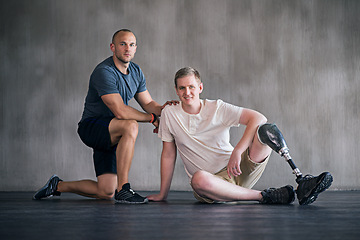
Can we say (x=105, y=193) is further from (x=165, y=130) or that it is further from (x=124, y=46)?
(x=124, y=46)

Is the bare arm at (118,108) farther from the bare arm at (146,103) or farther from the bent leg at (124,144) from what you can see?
the bare arm at (146,103)

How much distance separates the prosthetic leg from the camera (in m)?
1.90

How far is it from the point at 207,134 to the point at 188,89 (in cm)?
28

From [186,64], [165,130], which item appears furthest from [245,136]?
[186,64]

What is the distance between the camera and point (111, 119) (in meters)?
2.59

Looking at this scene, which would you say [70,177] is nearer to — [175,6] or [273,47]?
[175,6]

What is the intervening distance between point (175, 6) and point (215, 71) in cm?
81

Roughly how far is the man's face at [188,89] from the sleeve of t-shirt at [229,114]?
167mm

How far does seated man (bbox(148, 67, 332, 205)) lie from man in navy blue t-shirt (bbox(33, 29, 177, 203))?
0.20 m

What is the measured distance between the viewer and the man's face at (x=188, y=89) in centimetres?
229

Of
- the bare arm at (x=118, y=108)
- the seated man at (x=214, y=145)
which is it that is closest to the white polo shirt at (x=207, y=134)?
the seated man at (x=214, y=145)

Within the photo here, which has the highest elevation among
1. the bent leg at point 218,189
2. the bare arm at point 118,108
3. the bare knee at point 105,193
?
the bare arm at point 118,108

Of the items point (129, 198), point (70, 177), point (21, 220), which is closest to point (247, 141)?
point (129, 198)

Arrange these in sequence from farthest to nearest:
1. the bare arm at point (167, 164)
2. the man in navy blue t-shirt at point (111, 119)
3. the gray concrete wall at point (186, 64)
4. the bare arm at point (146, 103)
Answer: the gray concrete wall at point (186, 64), the bare arm at point (146, 103), the man in navy blue t-shirt at point (111, 119), the bare arm at point (167, 164)
